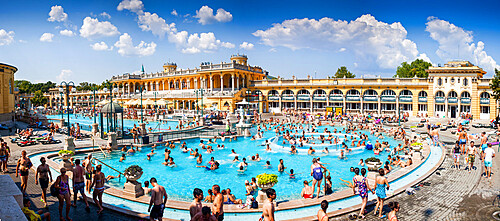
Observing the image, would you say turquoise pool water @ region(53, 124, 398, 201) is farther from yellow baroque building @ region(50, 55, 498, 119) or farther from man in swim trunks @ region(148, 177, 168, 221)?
yellow baroque building @ region(50, 55, 498, 119)

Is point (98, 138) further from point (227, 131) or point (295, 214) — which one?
point (295, 214)

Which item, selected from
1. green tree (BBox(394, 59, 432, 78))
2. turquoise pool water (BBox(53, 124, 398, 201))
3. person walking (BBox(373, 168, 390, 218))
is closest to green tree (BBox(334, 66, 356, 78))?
green tree (BBox(394, 59, 432, 78))

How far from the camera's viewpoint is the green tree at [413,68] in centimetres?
6412

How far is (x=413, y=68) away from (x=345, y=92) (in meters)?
Result: 31.8

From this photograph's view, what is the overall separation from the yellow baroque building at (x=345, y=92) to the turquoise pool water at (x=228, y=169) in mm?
20576

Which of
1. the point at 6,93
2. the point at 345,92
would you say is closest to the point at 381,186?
the point at 345,92

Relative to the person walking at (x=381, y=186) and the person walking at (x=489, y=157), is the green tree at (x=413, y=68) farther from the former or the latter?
the person walking at (x=381, y=186)

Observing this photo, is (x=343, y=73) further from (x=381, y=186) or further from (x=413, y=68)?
(x=381, y=186)

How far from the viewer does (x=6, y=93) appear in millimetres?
35156

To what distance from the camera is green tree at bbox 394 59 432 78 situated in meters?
64.1

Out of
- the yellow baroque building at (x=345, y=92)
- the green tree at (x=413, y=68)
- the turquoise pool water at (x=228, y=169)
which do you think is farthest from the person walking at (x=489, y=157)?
the green tree at (x=413, y=68)

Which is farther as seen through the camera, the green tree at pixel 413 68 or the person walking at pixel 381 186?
the green tree at pixel 413 68

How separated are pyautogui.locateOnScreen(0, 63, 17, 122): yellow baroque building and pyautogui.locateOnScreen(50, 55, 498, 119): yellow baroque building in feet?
51.9

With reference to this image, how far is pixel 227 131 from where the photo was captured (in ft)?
93.2
